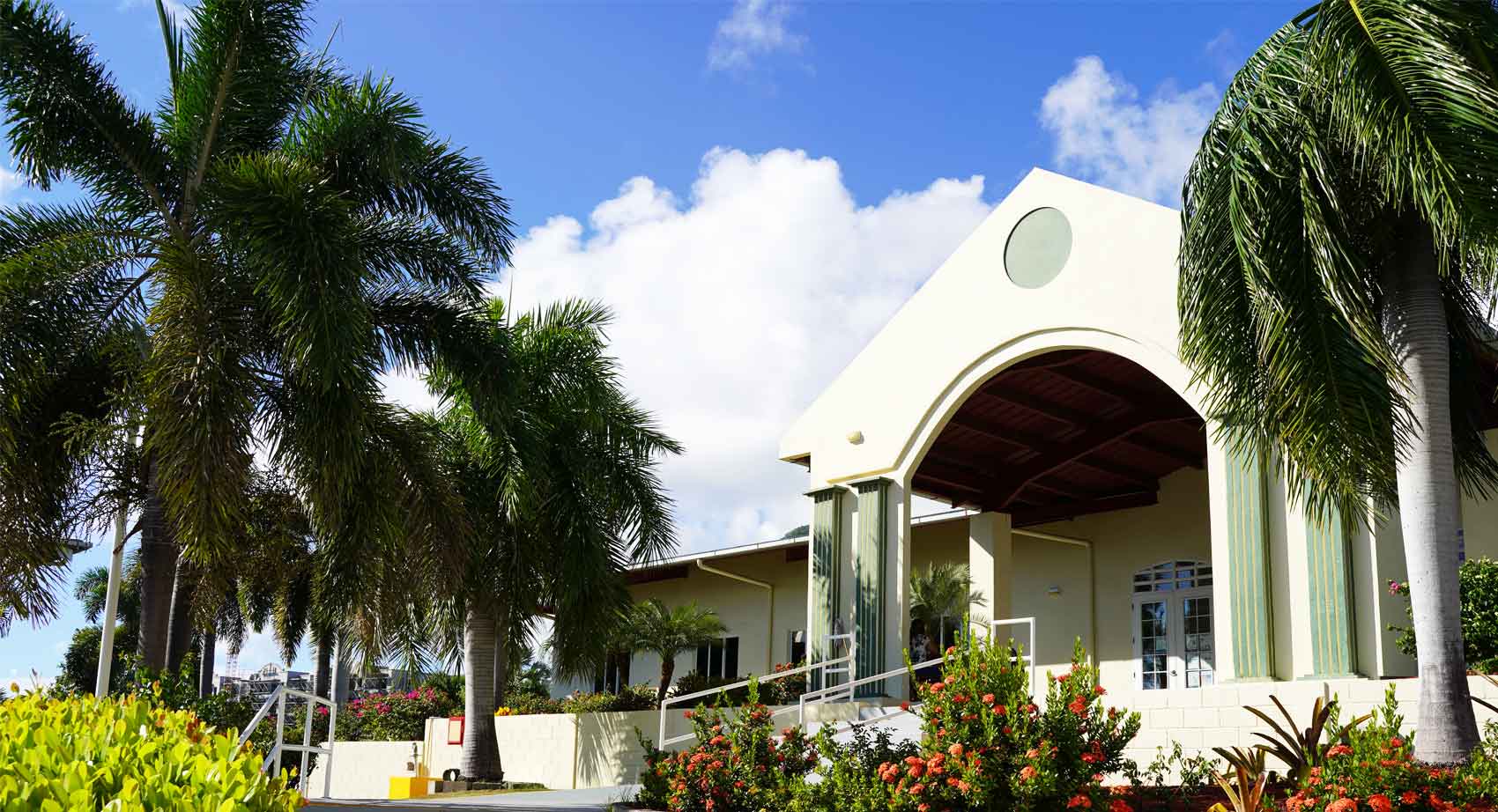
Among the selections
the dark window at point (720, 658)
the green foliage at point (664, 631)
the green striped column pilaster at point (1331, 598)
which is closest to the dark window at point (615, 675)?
the green foliage at point (664, 631)

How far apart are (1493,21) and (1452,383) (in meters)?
3.80

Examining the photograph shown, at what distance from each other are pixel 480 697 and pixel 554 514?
10.8ft

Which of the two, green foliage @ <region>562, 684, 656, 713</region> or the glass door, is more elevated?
the glass door

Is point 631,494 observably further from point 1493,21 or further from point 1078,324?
point 1493,21

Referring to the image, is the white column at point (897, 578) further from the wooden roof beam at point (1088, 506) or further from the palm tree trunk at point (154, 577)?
the palm tree trunk at point (154, 577)

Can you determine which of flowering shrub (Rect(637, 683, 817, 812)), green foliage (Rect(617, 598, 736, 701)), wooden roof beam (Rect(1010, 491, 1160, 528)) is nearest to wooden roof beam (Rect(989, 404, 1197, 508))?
wooden roof beam (Rect(1010, 491, 1160, 528))

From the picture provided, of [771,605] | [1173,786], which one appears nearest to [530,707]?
[771,605]

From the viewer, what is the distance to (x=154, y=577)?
13.6 meters

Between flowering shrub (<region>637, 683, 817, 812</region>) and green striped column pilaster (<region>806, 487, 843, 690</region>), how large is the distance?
7.09 meters

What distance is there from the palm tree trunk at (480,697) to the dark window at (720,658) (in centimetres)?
A: 1162

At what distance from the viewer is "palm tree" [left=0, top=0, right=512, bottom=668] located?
12.2 m

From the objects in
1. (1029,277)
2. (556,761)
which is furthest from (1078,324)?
(556,761)

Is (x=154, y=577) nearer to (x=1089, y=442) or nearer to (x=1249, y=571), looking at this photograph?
(x=1249, y=571)

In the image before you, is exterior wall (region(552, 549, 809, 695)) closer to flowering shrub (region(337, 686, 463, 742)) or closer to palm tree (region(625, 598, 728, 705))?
palm tree (region(625, 598, 728, 705))
